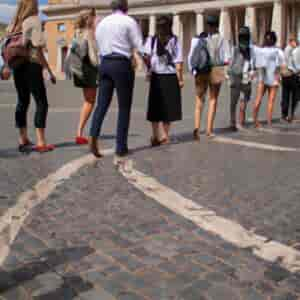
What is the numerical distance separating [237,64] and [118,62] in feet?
12.6

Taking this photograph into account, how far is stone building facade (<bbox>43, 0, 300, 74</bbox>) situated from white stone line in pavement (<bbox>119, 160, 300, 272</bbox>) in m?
46.8

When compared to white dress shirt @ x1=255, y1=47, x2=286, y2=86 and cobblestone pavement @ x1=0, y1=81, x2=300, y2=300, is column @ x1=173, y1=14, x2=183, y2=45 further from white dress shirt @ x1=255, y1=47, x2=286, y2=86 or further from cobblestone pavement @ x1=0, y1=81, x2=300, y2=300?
cobblestone pavement @ x1=0, y1=81, x2=300, y2=300

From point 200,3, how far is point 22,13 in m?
53.8

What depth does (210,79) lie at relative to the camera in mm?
8234

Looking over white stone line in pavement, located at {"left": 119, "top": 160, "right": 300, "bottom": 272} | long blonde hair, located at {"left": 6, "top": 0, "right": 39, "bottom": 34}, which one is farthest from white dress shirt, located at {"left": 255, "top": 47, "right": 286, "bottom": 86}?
white stone line in pavement, located at {"left": 119, "top": 160, "right": 300, "bottom": 272}

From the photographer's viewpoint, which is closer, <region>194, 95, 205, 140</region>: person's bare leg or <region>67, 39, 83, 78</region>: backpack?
<region>67, 39, 83, 78</region>: backpack

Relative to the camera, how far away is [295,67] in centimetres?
1171

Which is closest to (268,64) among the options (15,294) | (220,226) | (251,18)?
(220,226)

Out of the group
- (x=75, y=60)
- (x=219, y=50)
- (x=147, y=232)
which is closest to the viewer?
(x=147, y=232)

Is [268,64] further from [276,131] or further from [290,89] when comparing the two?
[290,89]

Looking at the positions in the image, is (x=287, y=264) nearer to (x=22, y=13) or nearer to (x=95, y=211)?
(x=95, y=211)

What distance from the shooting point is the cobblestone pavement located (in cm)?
265

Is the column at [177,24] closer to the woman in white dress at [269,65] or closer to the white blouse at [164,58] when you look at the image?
the woman in white dress at [269,65]

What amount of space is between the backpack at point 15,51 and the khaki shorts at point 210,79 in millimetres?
2860
